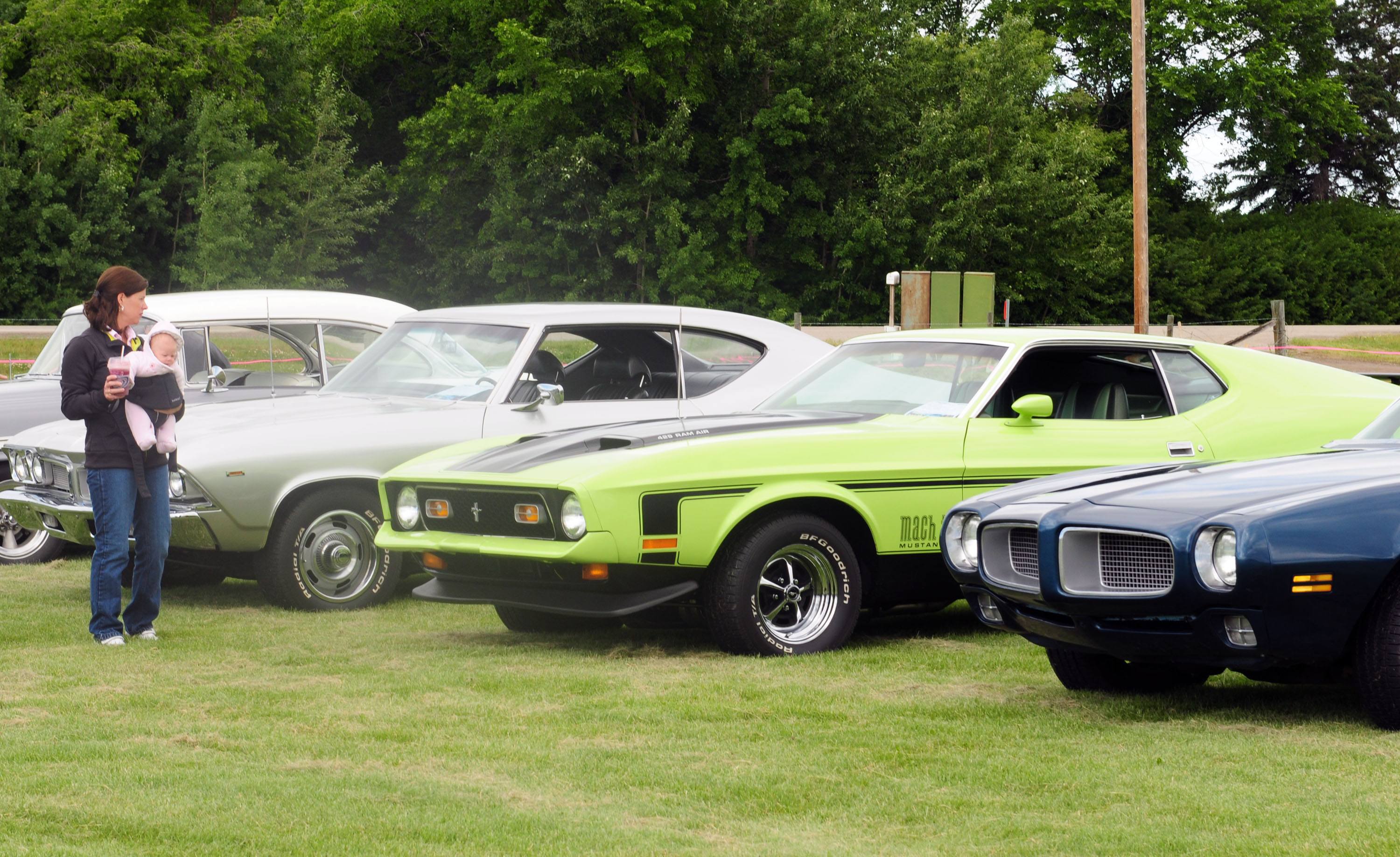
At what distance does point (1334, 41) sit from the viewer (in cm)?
6612

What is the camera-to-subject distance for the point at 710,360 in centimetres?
985

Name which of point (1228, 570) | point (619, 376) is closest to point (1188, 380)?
point (1228, 570)

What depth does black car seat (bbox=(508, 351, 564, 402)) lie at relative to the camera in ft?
30.7

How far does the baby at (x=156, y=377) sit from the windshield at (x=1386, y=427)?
17.7 ft

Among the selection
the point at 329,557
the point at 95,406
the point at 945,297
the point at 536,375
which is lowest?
the point at 329,557

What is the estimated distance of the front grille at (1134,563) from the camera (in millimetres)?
5535

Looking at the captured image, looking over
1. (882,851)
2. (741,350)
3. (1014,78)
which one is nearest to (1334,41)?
(1014,78)

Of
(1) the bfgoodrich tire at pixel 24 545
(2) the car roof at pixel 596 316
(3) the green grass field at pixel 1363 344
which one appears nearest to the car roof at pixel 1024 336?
(2) the car roof at pixel 596 316

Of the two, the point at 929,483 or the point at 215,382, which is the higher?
the point at 215,382

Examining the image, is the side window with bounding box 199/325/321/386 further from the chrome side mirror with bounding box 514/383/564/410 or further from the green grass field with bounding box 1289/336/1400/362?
the green grass field with bounding box 1289/336/1400/362

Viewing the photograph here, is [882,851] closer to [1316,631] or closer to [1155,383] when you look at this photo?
[1316,631]

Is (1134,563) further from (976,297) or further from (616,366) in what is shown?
(976,297)

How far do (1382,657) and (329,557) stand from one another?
5.76 metres

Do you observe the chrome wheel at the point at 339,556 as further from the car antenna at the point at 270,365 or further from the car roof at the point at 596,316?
the car antenna at the point at 270,365
